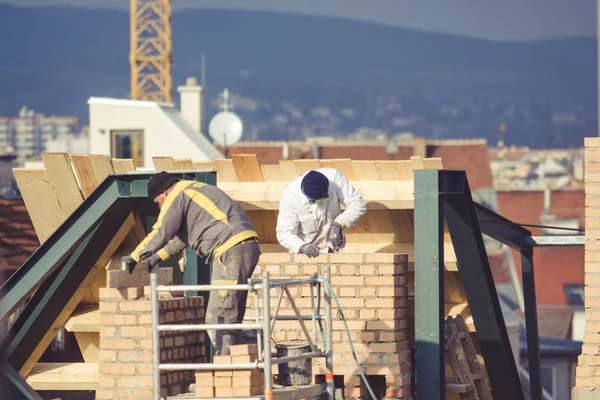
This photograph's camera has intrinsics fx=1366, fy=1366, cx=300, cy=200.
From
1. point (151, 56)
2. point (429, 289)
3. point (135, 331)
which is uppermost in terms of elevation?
point (151, 56)

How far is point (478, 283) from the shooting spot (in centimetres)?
1373

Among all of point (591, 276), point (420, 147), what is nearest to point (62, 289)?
point (591, 276)

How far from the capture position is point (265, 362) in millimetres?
9883

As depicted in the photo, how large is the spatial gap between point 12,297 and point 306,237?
2968 millimetres

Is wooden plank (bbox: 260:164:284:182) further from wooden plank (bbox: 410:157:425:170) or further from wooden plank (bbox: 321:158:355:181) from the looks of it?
wooden plank (bbox: 410:157:425:170)

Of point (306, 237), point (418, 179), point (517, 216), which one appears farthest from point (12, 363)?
point (517, 216)

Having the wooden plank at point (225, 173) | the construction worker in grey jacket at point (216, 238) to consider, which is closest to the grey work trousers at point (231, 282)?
the construction worker in grey jacket at point (216, 238)

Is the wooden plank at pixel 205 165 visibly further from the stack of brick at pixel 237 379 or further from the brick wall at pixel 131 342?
the stack of brick at pixel 237 379

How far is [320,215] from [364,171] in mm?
1221

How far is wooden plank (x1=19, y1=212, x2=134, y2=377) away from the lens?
47.5ft

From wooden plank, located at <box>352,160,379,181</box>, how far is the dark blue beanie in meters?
1.36

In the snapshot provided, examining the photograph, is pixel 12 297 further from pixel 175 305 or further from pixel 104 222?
pixel 175 305

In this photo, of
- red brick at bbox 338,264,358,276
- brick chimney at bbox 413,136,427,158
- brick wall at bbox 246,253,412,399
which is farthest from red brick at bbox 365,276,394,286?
brick chimney at bbox 413,136,427,158

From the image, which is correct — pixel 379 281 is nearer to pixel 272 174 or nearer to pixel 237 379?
pixel 272 174
